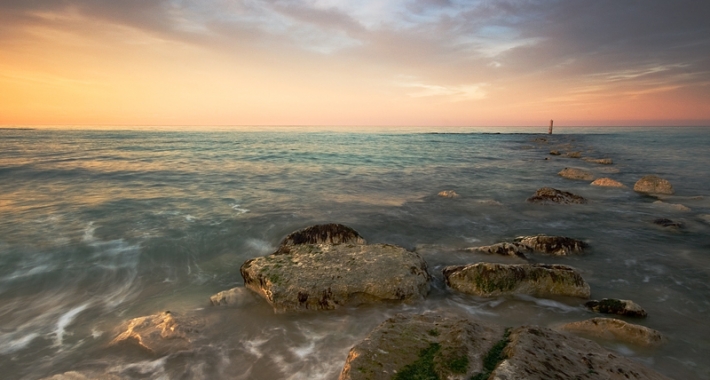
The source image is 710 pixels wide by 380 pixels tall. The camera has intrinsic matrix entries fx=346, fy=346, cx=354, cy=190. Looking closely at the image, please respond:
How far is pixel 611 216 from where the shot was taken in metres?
11.7

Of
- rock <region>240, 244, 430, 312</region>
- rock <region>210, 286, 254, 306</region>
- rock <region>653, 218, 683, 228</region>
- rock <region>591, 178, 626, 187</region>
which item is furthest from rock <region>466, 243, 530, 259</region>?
→ rock <region>591, 178, 626, 187</region>

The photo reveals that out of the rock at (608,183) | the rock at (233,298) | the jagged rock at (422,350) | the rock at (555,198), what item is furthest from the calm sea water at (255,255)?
the jagged rock at (422,350)

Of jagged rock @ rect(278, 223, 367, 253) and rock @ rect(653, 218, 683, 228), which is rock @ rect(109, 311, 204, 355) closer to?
jagged rock @ rect(278, 223, 367, 253)

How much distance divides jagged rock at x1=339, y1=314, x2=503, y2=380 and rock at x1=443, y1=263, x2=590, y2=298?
221 centimetres

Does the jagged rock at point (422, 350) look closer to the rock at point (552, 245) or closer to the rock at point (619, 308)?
the rock at point (619, 308)

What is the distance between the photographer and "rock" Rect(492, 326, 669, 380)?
3176 mm

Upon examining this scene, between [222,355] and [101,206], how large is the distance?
1191 cm

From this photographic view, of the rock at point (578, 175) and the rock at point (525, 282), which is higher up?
the rock at point (578, 175)

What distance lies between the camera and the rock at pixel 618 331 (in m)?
4.83

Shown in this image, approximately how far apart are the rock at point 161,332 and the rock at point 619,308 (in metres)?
6.45

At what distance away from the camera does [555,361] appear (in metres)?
3.41

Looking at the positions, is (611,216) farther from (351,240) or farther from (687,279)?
(351,240)

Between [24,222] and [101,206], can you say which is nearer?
[24,222]

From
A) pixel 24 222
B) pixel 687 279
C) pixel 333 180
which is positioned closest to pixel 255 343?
pixel 687 279
